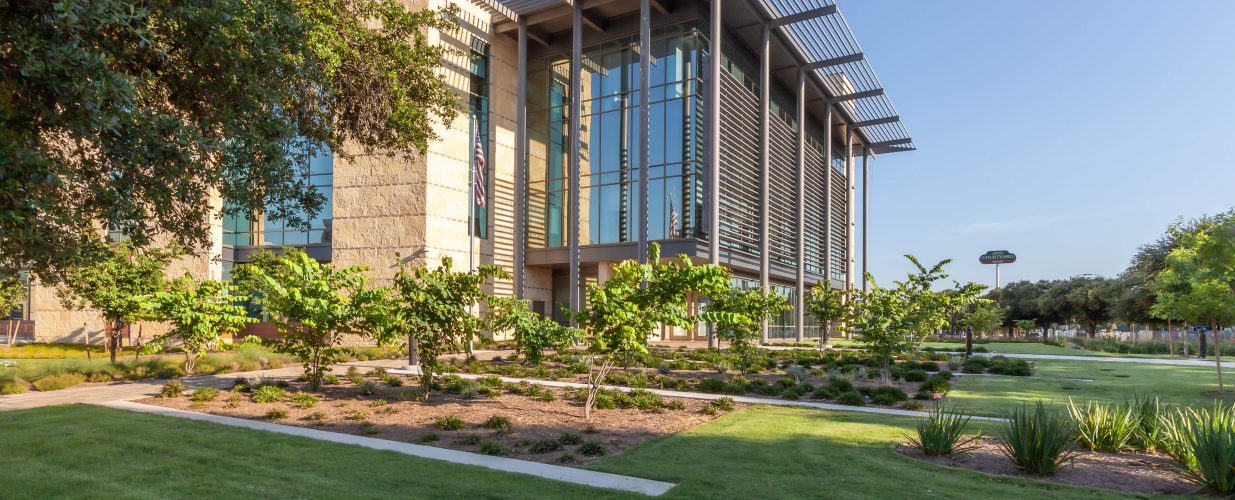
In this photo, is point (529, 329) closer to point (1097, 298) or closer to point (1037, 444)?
point (1037, 444)

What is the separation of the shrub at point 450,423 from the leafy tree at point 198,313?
25.0ft

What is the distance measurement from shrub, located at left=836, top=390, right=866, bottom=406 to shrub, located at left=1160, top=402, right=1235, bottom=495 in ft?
19.8

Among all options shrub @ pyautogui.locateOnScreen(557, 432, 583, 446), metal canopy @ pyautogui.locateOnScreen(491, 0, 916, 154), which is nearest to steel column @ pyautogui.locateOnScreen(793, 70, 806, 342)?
metal canopy @ pyautogui.locateOnScreen(491, 0, 916, 154)

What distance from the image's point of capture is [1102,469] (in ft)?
26.9

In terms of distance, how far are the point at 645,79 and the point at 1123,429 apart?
83.1ft

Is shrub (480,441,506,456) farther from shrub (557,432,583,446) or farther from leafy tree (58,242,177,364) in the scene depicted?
leafy tree (58,242,177,364)

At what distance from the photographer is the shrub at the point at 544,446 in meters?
9.22

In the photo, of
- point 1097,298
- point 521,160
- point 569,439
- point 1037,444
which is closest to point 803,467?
point 1037,444

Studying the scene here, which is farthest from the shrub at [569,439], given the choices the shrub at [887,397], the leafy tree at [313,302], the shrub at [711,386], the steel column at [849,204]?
the steel column at [849,204]

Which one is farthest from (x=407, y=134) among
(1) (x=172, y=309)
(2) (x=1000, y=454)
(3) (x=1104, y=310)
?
(3) (x=1104, y=310)

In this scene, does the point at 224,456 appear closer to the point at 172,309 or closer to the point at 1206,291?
the point at 172,309

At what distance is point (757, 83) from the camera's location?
41688 millimetres

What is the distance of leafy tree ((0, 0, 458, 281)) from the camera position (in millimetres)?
6344

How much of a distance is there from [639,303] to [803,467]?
4.40 metres
